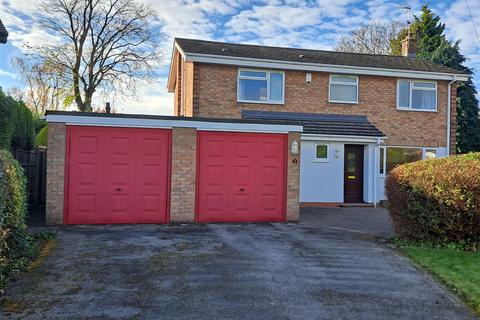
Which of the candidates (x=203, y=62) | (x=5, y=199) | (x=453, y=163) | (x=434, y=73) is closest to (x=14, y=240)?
(x=5, y=199)

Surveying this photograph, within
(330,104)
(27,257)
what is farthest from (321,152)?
(27,257)

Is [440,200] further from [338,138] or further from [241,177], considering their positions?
[338,138]

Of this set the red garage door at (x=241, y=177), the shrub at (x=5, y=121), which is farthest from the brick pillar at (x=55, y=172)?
the red garage door at (x=241, y=177)

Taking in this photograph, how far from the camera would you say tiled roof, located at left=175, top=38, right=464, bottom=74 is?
1627 centimetres

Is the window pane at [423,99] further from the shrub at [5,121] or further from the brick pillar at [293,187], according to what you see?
the shrub at [5,121]

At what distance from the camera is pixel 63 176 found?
998 centimetres

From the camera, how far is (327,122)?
1599 centimetres

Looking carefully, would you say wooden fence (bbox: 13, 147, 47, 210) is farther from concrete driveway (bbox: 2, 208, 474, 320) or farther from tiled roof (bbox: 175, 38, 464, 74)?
tiled roof (bbox: 175, 38, 464, 74)

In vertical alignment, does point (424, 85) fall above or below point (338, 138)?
above

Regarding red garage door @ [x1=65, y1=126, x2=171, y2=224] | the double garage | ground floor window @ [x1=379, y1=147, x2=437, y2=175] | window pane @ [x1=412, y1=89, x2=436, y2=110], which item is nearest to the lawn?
the double garage

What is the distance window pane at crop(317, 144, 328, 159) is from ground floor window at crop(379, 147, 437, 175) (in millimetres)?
2485

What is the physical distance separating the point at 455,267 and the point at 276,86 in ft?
34.9

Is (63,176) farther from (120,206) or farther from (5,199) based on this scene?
(5,199)

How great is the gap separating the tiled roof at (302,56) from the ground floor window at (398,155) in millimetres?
3146
